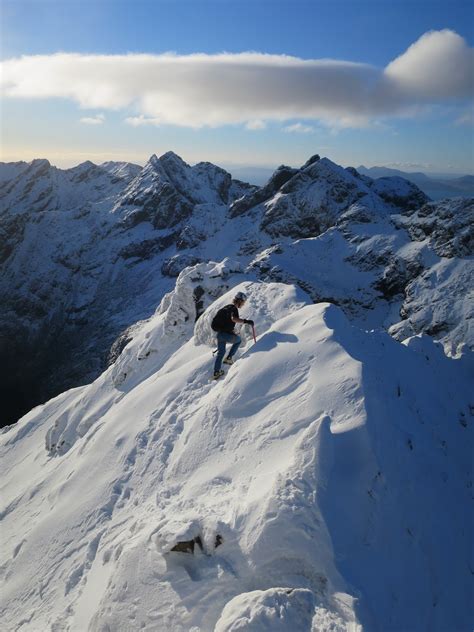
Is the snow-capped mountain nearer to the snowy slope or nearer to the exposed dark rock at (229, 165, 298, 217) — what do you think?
the snowy slope

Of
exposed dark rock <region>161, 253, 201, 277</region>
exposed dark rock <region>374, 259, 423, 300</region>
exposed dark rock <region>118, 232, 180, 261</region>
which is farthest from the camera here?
exposed dark rock <region>118, 232, 180, 261</region>

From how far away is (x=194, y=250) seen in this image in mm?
117562

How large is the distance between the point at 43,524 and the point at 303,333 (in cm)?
1224

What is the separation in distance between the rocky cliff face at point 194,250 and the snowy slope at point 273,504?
15169mm

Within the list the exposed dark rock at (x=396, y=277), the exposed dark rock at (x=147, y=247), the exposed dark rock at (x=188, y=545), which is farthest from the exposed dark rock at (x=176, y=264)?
the exposed dark rock at (x=188, y=545)

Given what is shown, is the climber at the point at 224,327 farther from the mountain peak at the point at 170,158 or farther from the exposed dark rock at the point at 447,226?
the mountain peak at the point at 170,158

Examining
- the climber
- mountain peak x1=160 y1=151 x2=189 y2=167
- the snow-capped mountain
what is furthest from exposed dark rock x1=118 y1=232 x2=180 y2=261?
the climber

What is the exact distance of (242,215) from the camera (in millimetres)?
114875

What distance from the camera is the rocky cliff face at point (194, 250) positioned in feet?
209

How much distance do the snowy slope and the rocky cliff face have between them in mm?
15169

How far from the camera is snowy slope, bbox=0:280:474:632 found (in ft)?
24.4

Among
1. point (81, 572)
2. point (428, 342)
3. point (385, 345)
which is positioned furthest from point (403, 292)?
point (81, 572)

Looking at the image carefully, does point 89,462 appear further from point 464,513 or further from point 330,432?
point 464,513

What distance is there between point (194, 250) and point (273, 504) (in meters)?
113
